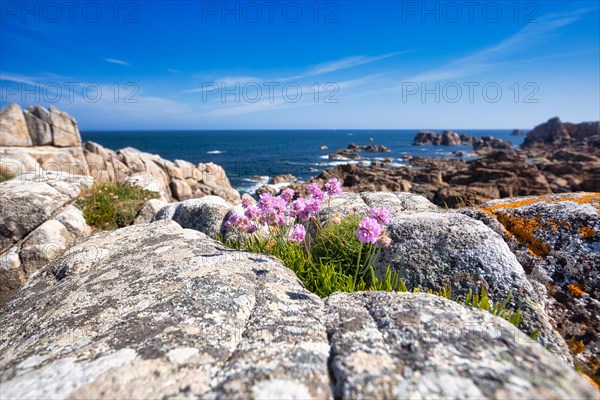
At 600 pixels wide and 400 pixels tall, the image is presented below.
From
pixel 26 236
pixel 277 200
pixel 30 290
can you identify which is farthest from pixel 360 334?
pixel 26 236

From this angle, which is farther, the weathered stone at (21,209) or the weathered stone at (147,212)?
the weathered stone at (147,212)

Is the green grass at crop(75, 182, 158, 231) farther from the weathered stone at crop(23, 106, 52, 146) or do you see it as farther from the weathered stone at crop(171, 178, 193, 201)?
the weathered stone at crop(23, 106, 52, 146)

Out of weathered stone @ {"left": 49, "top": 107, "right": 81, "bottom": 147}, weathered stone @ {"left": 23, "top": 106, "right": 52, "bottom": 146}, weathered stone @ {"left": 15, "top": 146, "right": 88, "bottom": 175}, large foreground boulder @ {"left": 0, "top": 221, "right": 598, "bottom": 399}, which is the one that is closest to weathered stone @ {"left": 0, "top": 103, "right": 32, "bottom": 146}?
weathered stone @ {"left": 23, "top": 106, "right": 52, "bottom": 146}

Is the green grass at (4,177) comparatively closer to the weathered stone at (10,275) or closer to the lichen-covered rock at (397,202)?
the weathered stone at (10,275)

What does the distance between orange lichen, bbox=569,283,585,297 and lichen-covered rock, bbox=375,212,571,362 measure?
39 centimetres

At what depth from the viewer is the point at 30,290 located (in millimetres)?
3777

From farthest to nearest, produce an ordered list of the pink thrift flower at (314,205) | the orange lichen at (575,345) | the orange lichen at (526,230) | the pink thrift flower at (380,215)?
the pink thrift flower at (314,205)
the orange lichen at (526,230)
the pink thrift flower at (380,215)
the orange lichen at (575,345)

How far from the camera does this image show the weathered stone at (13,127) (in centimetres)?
2231

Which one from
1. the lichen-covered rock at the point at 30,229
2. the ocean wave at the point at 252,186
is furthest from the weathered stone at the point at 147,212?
the ocean wave at the point at 252,186

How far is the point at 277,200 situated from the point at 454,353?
284cm

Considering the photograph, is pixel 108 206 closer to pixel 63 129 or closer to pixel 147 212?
pixel 147 212

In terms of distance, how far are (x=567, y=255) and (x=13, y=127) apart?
31606 mm

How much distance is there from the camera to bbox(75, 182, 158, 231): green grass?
9063 millimetres

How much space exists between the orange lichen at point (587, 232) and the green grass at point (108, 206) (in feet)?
34.2
